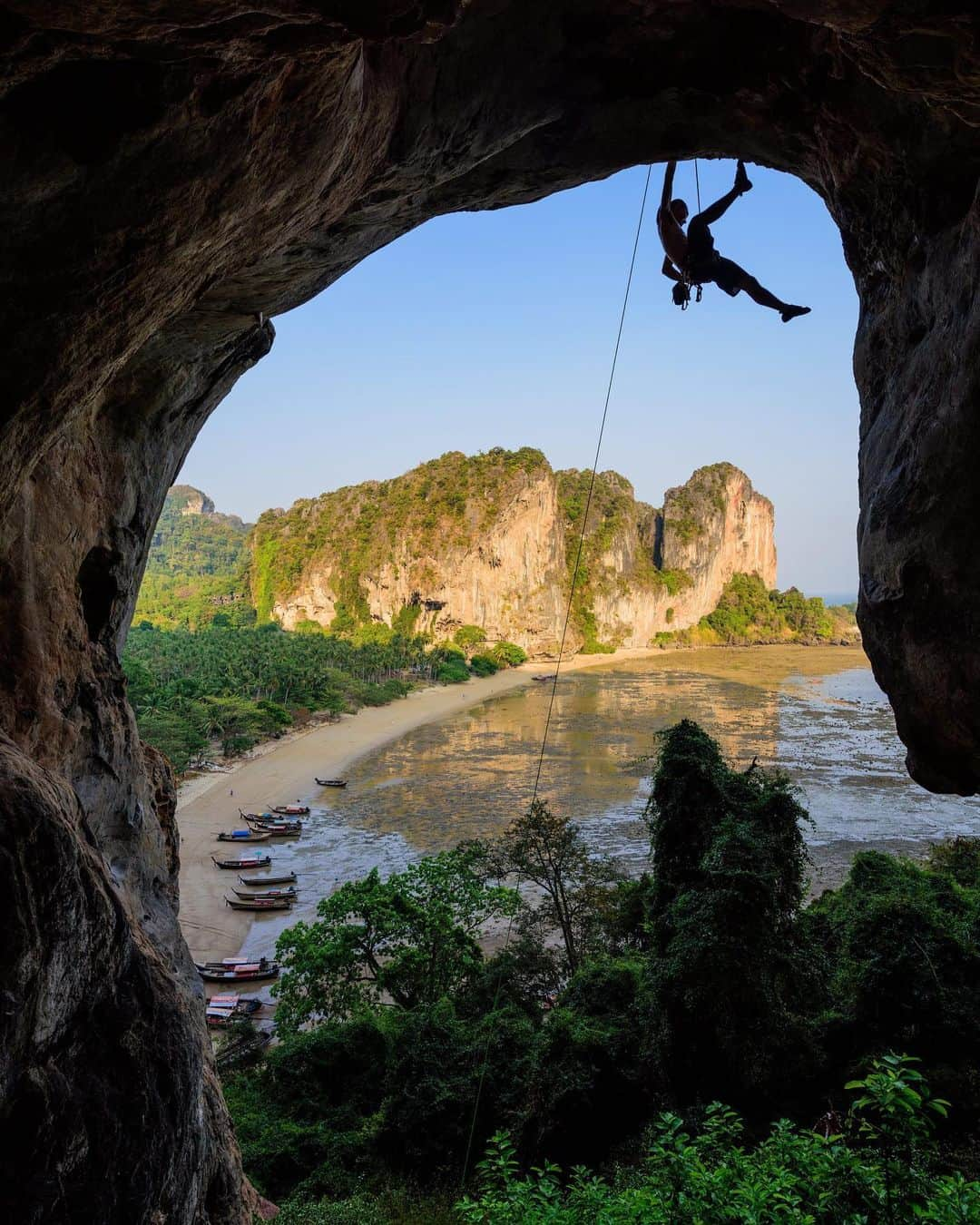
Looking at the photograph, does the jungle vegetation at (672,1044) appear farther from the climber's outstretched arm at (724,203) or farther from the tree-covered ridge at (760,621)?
the tree-covered ridge at (760,621)

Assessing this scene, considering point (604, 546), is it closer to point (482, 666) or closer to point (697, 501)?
point (697, 501)

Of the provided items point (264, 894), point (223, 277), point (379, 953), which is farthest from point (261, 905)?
point (223, 277)

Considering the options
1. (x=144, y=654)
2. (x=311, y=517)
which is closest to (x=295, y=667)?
(x=144, y=654)

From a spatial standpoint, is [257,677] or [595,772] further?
[257,677]

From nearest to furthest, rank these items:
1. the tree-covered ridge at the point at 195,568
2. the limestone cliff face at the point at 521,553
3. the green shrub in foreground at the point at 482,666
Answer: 1. the green shrub in foreground at the point at 482,666
2. the limestone cliff face at the point at 521,553
3. the tree-covered ridge at the point at 195,568

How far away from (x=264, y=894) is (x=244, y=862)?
7.79ft

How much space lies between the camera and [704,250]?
5086 millimetres

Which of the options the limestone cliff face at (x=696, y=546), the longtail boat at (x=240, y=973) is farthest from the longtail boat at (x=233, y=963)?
the limestone cliff face at (x=696, y=546)

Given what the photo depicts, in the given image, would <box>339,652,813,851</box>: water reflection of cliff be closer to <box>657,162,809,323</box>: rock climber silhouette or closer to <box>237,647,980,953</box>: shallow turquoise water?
<box>237,647,980,953</box>: shallow turquoise water

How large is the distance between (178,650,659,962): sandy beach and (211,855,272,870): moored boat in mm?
211

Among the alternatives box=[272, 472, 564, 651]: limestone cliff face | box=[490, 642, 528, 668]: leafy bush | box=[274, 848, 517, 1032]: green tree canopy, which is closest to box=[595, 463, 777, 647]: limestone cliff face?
box=[272, 472, 564, 651]: limestone cliff face

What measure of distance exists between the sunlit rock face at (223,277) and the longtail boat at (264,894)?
48.2ft

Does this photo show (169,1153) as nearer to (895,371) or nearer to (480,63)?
(895,371)

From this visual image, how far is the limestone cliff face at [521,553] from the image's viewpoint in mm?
71688
